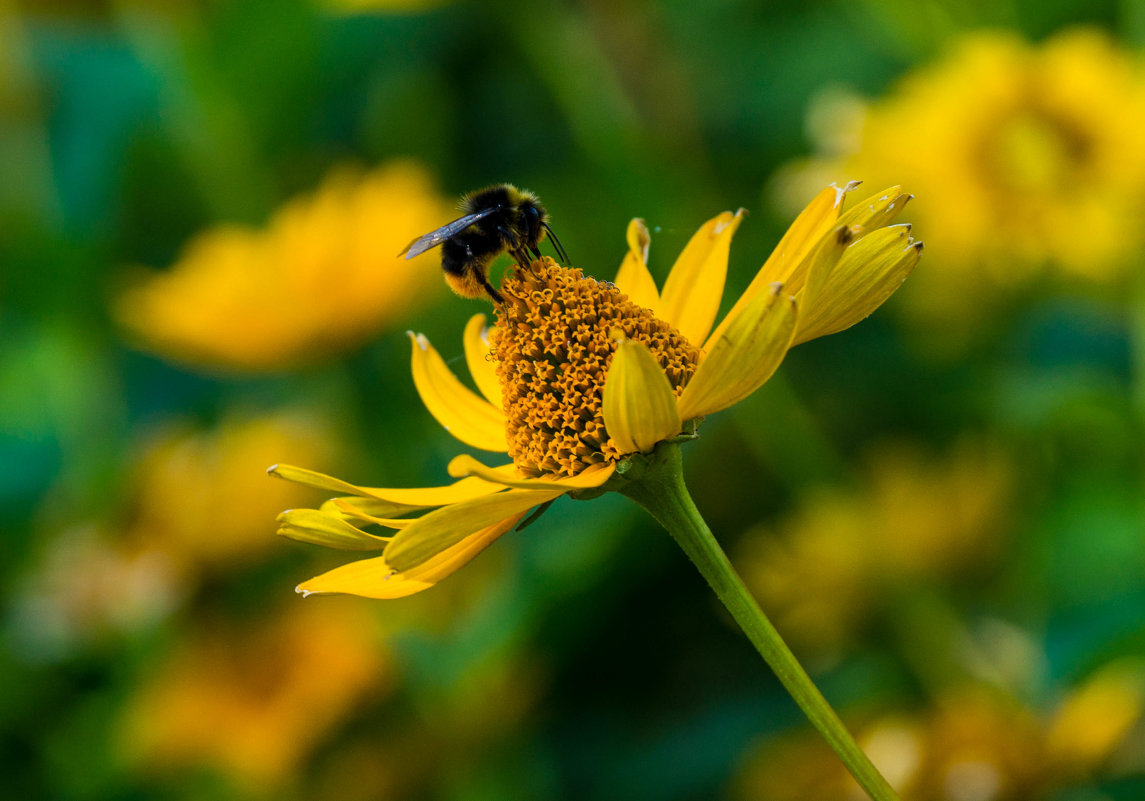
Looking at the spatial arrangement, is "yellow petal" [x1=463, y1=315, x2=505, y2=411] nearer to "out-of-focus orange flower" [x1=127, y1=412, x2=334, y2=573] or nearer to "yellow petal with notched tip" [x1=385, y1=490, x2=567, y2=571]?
"yellow petal with notched tip" [x1=385, y1=490, x2=567, y2=571]

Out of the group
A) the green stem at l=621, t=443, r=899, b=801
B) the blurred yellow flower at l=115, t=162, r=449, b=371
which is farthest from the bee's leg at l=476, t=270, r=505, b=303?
the blurred yellow flower at l=115, t=162, r=449, b=371

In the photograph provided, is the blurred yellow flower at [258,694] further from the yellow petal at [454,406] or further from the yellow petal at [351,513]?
the yellow petal at [351,513]

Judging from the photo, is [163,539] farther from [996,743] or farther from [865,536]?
[996,743]

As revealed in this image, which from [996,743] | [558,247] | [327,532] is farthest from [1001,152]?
[327,532]

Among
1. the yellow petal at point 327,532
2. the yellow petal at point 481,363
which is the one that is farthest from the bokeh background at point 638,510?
the yellow petal at point 327,532

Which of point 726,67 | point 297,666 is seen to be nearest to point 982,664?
point 297,666

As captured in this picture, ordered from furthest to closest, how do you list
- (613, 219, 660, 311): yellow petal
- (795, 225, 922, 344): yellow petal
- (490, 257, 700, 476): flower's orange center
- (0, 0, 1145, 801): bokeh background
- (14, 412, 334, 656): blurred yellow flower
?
(14, 412, 334, 656): blurred yellow flower < (0, 0, 1145, 801): bokeh background < (613, 219, 660, 311): yellow petal < (490, 257, 700, 476): flower's orange center < (795, 225, 922, 344): yellow petal

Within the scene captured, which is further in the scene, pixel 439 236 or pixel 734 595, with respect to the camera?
pixel 439 236
